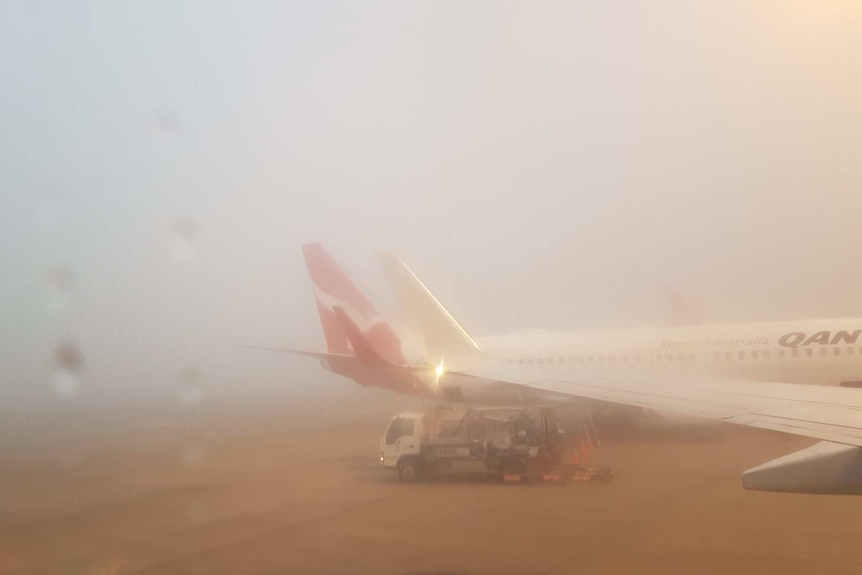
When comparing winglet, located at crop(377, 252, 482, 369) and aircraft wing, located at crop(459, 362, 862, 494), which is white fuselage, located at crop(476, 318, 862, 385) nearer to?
winglet, located at crop(377, 252, 482, 369)

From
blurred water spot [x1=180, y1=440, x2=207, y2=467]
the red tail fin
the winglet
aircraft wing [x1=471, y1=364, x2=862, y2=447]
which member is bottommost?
blurred water spot [x1=180, y1=440, x2=207, y2=467]

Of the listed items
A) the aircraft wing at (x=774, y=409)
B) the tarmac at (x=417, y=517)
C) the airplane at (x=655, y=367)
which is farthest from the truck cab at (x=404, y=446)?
the aircraft wing at (x=774, y=409)

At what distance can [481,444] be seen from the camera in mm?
10461

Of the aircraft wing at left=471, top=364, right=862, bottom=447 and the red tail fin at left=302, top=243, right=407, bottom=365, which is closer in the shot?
the aircraft wing at left=471, top=364, right=862, bottom=447

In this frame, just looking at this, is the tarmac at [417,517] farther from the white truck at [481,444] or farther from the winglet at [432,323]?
the winglet at [432,323]

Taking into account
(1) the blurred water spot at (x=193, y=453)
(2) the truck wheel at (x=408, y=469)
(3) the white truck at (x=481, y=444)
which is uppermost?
(3) the white truck at (x=481, y=444)

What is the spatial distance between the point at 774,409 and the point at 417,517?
4433 millimetres

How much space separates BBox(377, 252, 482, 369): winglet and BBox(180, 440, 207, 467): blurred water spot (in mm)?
5057

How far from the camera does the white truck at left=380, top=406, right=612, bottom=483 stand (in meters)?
10.1

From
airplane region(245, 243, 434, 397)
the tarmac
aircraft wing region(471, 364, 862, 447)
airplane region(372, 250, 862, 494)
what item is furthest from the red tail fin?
aircraft wing region(471, 364, 862, 447)

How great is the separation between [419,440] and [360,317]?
6922 mm

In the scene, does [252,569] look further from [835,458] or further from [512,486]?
[835,458]

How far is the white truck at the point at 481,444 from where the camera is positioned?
396 inches

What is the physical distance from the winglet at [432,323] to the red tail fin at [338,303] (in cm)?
564
